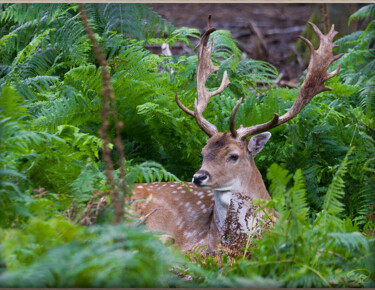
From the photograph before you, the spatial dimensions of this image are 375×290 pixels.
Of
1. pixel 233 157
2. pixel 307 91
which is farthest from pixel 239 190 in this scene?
pixel 307 91

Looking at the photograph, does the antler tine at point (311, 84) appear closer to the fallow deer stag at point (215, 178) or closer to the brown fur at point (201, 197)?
the fallow deer stag at point (215, 178)

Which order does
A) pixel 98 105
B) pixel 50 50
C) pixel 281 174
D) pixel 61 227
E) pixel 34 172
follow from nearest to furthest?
1. pixel 61 227
2. pixel 281 174
3. pixel 34 172
4. pixel 98 105
5. pixel 50 50

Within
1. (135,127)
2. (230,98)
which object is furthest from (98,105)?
(230,98)

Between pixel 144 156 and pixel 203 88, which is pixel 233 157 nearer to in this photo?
A: pixel 203 88

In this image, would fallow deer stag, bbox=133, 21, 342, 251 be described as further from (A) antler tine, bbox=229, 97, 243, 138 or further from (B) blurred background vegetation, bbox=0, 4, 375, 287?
(B) blurred background vegetation, bbox=0, 4, 375, 287

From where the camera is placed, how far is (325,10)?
26.7 feet

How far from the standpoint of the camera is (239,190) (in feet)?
14.8

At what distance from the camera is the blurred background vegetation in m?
2.50

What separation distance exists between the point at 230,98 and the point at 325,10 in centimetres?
330

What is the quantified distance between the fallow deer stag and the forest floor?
4570mm

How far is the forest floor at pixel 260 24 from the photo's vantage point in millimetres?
10969

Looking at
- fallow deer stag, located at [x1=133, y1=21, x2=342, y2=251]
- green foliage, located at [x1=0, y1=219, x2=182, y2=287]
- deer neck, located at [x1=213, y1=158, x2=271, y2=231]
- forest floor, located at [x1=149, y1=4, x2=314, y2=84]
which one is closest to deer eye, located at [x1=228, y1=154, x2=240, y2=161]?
fallow deer stag, located at [x1=133, y1=21, x2=342, y2=251]

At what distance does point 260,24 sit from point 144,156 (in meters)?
9.01

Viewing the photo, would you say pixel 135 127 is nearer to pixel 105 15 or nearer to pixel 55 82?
pixel 55 82
